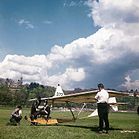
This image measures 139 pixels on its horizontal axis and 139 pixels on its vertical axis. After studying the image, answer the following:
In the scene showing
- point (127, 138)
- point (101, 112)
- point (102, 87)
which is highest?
point (102, 87)

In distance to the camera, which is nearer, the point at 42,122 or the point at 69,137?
the point at 69,137

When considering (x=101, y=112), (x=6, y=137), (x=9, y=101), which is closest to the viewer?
(x=6, y=137)

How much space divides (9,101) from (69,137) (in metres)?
169

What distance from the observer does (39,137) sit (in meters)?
12.7

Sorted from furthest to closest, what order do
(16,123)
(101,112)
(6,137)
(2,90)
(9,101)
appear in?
1. (2,90)
2. (9,101)
3. (16,123)
4. (101,112)
5. (6,137)

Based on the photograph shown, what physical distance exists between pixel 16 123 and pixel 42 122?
2.24 m

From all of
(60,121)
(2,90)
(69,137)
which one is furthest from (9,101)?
(69,137)

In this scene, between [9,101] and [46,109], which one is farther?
[9,101]

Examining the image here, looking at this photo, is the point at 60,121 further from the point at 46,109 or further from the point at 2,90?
the point at 2,90

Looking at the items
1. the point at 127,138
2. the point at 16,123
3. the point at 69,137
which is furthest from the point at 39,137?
the point at 16,123

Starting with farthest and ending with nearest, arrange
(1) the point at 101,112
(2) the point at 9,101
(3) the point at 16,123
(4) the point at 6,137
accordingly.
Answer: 1. (2) the point at 9,101
2. (3) the point at 16,123
3. (1) the point at 101,112
4. (4) the point at 6,137

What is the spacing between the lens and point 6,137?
12.4 meters

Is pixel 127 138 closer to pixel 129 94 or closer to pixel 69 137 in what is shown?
pixel 69 137

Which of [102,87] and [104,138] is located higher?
[102,87]
